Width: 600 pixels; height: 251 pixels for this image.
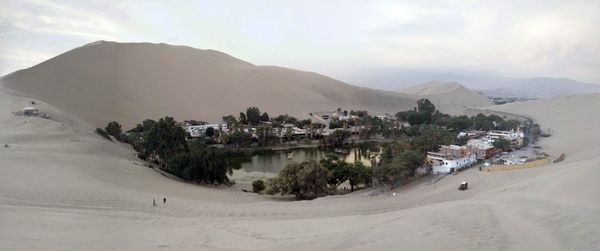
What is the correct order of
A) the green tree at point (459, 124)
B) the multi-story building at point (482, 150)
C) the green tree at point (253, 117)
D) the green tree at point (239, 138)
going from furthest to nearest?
the green tree at point (253, 117), the green tree at point (459, 124), the green tree at point (239, 138), the multi-story building at point (482, 150)

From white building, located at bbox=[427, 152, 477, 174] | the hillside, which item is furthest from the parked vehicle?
the hillside

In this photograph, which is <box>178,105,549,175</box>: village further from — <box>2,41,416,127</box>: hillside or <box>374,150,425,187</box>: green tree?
<box>2,41,416,127</box>: hillside

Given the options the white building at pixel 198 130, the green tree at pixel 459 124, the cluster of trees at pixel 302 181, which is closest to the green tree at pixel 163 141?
the cluster of trees at pixel 302 181

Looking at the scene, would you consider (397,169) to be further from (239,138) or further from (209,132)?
(209,132)

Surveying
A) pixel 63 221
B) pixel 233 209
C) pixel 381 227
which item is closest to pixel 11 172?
pixel 63 221

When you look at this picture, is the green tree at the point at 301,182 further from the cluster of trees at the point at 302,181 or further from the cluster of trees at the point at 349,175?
the cluster of trees at the point at 349,175
